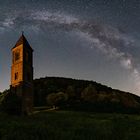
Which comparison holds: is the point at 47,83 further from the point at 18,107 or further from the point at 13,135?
the point at 13,135

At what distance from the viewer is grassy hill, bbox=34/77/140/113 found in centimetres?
7369

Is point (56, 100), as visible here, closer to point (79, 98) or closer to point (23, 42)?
point (79, 98)

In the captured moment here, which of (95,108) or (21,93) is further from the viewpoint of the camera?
(95,108)

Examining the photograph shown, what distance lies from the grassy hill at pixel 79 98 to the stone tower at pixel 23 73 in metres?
15.5

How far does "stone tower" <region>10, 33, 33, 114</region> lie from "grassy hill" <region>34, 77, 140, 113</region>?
15.5 m

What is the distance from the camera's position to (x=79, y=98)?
8975 cm

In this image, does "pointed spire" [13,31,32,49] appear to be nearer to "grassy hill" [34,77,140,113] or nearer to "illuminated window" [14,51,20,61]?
"illuminated window" [14,51,20,61]

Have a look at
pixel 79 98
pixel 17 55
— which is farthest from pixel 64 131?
pixel 79 98

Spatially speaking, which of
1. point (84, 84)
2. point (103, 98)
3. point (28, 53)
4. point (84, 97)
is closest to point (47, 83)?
A: point (84, 84)

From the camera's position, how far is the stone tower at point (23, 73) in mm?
56984

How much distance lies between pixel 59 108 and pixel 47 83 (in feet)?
127

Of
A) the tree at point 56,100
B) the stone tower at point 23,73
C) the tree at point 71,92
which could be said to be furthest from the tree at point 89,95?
the stone tower at point 23,73

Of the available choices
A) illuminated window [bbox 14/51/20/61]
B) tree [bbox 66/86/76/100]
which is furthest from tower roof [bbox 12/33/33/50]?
tree [bbox 66/86/76/100]

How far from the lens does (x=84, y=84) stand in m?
114
